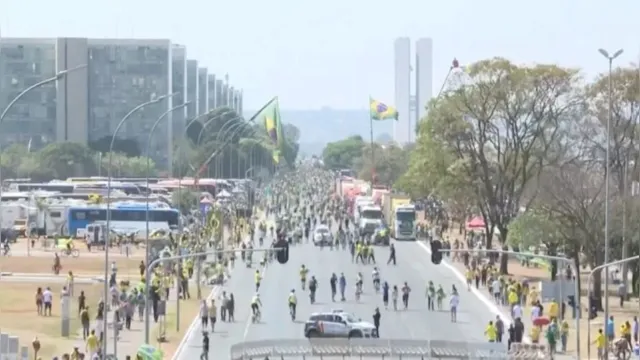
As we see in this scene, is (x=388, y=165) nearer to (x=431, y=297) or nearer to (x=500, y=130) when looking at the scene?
(x=500, y=130)

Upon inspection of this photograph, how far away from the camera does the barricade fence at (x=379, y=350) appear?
1473 inches

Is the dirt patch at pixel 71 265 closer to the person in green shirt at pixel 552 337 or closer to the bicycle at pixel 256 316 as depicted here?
the bicycle at pixel 256 316

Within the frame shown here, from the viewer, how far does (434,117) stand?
238ft

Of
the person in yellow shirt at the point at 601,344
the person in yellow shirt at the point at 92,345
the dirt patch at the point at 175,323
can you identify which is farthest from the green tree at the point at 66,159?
the person in yellow shirt at the point at 601,344

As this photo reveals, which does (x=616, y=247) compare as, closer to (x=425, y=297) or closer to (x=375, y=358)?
(x=425, y=297)

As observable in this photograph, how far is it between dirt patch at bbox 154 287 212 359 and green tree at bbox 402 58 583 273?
56.0 ft

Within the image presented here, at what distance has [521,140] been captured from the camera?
69.4 metres

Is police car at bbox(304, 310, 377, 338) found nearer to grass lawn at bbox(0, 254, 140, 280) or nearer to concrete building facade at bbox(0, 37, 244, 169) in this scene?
grass lawn at bbox(0, 254, 140, 280)

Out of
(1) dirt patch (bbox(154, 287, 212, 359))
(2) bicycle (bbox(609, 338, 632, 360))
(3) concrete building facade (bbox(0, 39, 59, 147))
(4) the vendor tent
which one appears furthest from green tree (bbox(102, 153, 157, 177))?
(2) bicycle (bbox(609, 338, 632, 360))

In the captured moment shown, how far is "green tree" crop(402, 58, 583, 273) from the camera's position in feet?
227

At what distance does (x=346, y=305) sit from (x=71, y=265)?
21073 mm

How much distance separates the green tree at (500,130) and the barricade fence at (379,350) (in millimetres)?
29217

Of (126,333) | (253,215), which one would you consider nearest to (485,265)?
(126,333)

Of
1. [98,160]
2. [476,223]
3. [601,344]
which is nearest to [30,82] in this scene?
[98,160]
